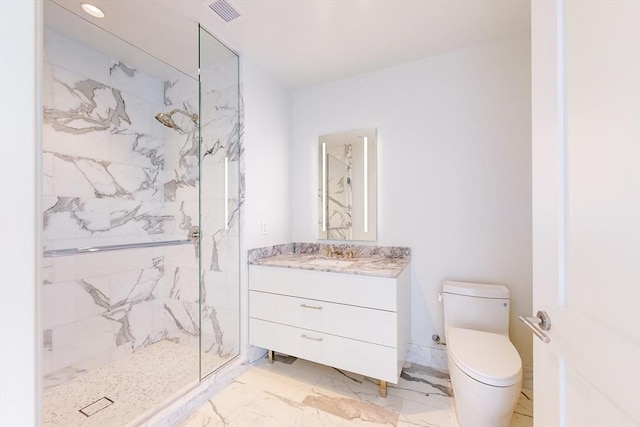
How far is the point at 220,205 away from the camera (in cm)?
200

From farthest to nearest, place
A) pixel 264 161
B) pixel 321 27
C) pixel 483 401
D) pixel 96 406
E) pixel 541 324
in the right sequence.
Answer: pixel 264 161 → pixel 321 27 → pixel 96 406 → pixel 483 401 → pixel 541 324

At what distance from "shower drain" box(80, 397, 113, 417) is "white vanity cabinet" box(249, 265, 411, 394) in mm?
909

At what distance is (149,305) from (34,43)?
2436 mm

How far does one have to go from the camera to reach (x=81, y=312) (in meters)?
1.89

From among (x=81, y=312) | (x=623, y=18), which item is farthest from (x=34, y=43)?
(x=81, y=312)

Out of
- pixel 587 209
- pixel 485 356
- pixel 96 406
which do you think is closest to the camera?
pixel 587 209

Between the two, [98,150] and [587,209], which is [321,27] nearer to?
[587,209]

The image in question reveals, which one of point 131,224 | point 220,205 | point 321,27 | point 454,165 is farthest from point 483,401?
point 131,224

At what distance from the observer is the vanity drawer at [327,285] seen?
1.60m

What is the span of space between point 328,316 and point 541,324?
47.8 inches

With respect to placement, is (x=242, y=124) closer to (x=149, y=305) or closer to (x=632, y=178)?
(x=149, y=305)

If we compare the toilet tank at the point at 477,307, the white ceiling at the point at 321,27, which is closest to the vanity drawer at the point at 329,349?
the toilet tank at the point at 477,307

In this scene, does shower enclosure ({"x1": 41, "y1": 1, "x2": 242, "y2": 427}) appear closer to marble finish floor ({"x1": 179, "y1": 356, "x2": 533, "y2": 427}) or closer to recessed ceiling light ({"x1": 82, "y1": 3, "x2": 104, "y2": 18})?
recessed ceiling light ({"x1": 82, "y1": 3, "x2": 104, "y2": 18})
